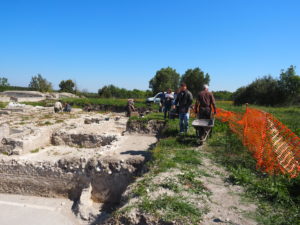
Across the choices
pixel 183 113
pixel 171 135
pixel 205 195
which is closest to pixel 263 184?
pixel 205 195

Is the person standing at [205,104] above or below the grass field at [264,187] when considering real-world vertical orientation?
above

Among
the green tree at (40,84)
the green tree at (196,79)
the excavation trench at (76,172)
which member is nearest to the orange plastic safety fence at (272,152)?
the excavation trench at (76,172)

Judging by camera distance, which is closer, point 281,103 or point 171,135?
point 171,135

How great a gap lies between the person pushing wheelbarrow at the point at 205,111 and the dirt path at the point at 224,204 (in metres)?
1.93

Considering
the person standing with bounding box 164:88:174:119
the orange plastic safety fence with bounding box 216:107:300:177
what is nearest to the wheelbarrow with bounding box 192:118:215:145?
the orange plastic safety fence with bounding box 216:107:300:177

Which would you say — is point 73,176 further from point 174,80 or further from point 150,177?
point 174,80

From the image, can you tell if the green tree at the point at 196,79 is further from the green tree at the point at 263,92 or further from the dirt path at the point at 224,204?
the dirt path at the point at 224,204

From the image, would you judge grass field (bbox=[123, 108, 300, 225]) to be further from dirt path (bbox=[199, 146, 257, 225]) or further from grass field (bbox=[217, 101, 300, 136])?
grass field (bbox=[217, 101, 300, 136])

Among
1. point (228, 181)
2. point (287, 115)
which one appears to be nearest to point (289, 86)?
point (287, 115)

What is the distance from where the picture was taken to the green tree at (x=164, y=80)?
4909cm

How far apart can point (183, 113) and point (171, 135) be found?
1.13 meters

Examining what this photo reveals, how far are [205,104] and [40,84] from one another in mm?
55044

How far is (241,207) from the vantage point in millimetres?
3416

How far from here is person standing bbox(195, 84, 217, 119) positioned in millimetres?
6613
